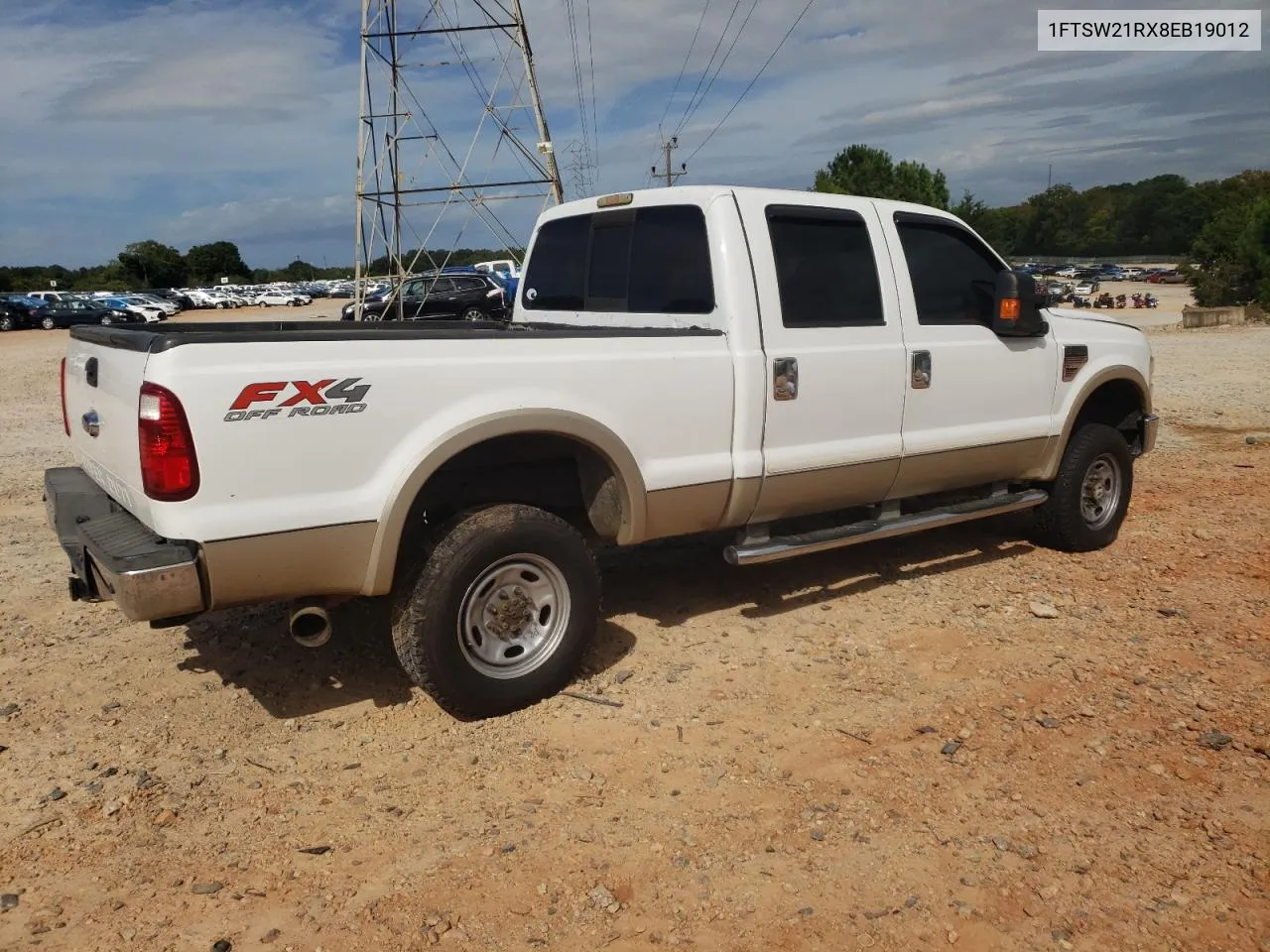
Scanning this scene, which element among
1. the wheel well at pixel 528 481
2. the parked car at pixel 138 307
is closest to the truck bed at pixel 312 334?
the wheel well at pixel 528 481

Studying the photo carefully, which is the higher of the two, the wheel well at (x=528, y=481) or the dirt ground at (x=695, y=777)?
the wheel well at (x=528, y=481)

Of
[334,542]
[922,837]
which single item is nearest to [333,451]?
[334,542]

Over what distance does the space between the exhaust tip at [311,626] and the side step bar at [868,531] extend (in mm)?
1819

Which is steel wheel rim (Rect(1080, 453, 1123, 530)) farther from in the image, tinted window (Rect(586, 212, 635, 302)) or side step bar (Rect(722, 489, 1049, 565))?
tinted window (Rect(586, 212, 635, 302))

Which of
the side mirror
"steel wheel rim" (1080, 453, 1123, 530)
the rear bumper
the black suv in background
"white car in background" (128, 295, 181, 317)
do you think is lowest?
"steel wheel rim" (1080, 453, 1123, 530)

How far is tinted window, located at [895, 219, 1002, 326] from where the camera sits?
5.16 metres

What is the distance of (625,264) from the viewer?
5.04m

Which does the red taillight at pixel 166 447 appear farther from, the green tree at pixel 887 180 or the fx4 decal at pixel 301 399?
the green tree at pixel 887 180

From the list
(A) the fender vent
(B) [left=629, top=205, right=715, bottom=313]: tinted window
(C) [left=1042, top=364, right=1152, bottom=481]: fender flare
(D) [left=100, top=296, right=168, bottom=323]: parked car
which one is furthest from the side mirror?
(D) [left=100, top=296, right=168, bottom=323]: parked car

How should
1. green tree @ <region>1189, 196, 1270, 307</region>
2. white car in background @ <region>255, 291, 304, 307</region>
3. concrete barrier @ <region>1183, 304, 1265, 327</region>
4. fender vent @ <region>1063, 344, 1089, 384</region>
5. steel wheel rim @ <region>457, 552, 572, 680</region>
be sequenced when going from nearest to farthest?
steel wheel rim @ <region>457, 552, 572, 680</region> < fender vent @ <region>1063, 344, 1089, 384</region> < concrete barrier @ <region>1183, 304, 1265, 327</region> < green tree @ <region>1189, 196, 1270, 307</region> < white car in background @ <region>255, 291, 304, 307</region>

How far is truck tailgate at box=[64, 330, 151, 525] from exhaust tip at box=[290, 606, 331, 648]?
61 centimetres

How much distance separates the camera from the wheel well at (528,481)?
403 centimetres

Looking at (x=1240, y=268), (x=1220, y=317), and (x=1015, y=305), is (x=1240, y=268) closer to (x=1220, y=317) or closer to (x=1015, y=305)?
(x=1220, y=317)

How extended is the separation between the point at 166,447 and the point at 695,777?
6.84 feet
